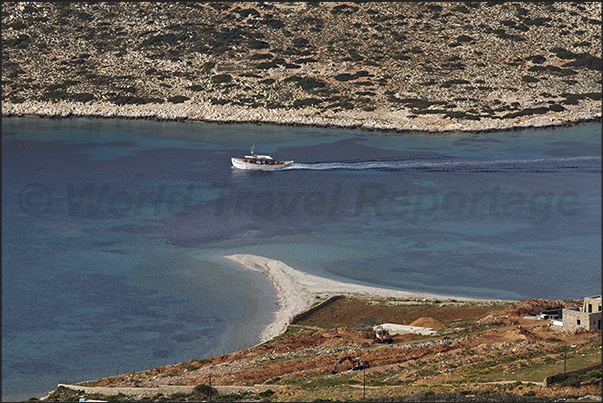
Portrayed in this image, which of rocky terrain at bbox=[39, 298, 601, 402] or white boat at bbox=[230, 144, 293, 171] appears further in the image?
white boat at bbox=[230, 144, 293, 171]

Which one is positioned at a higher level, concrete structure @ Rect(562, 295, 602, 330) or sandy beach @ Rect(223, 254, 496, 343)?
concrete structure @ Rect(562, 295, 602, 330)

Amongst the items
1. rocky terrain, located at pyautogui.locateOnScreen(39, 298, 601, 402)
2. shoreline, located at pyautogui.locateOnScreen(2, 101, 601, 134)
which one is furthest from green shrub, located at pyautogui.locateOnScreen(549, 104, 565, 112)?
rocky terrain, located at pyautogui.locateOnScreen(39, 298, 601, 402)

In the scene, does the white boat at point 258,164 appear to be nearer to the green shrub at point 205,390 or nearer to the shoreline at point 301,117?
the shoreline at point 301,117

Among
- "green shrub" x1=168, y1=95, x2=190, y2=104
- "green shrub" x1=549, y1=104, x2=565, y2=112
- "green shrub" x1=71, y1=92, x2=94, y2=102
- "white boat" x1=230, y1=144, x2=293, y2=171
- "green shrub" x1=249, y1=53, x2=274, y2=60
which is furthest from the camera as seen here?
"green shrub" x1=249, y1=53, x2=274, y2=60

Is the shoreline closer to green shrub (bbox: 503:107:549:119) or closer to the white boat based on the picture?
green shrub (bbox: 503:107:549:119)

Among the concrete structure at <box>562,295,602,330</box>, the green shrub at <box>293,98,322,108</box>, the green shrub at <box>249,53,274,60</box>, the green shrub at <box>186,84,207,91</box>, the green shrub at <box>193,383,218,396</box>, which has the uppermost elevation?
the green shrub at <box>249,53,274,60</box>

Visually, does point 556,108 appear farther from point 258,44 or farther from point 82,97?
point 82,97
